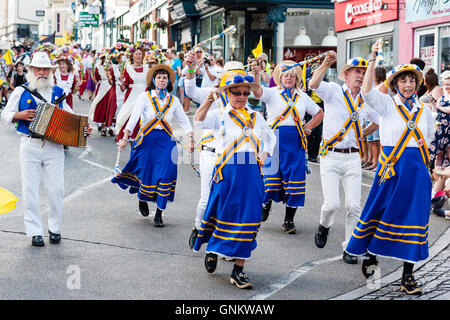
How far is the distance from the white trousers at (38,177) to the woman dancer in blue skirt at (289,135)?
2456 mm

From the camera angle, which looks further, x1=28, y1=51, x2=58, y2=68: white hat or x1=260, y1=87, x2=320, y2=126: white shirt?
x1=260, y1=87, x2=320, y2=126: white shirt

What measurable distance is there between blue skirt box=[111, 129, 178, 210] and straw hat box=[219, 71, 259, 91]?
2.75 metres

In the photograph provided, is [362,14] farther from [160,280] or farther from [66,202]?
[160,280]

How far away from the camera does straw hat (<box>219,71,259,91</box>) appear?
20.7 feet

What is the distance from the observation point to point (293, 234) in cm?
863

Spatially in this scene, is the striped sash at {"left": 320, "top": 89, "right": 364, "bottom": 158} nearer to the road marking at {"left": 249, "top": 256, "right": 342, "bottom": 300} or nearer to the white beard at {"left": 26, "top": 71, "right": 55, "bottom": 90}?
the road marking at {"left": 249, "top": 256, "right": 342, "bottom": 300}

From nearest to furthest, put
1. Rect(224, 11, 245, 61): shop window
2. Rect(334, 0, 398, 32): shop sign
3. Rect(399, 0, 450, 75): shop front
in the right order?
Rect(399, 0, 450, 75): shop front, Rect(334, 0, 398, 32): shop sign, Rect(224, 11, 245, 61): shop window

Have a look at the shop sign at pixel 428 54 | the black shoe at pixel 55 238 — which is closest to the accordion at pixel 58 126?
the black shoe at pixel 55 238

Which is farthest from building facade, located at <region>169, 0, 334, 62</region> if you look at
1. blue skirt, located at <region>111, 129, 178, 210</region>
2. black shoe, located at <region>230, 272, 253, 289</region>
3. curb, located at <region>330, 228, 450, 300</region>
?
black shoe, located at <region>230, 272, 253, 289</region>

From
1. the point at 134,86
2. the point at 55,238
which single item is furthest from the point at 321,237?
the point at 134,86

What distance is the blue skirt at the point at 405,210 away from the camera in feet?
20.0

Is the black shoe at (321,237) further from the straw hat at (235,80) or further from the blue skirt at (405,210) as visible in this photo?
the straw hat at (235,80)

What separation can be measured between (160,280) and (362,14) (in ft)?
54.5

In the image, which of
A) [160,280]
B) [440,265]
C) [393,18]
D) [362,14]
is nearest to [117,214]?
[160,280]
